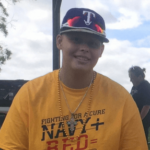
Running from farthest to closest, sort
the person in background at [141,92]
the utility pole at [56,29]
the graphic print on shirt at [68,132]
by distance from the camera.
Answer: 1. the person in background at [141,92]
2. the utility pole at [56,29]
3. the graphic print on shirt at [68,132]

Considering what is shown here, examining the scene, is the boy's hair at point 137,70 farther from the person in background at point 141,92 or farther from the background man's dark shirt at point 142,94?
the background man's dark shirt at point 142,94

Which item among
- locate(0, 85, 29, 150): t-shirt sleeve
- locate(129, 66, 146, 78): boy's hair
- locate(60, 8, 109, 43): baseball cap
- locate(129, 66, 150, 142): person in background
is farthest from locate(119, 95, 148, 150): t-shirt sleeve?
locate(129, 66, 146, 78): boy's hair

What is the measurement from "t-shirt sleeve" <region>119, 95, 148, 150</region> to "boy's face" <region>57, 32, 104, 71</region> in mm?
421

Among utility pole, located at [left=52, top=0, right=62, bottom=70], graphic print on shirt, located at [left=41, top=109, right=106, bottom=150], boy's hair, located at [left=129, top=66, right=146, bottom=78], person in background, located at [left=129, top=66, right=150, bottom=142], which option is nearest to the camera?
graphic print on shirt, located at [left=41, top=109, right=106, bottom=150]

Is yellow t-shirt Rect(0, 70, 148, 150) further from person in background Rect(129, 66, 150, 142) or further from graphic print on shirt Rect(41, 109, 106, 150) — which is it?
person in background Rect(129, 66, 150, 142)

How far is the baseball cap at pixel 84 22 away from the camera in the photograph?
6.18 feet

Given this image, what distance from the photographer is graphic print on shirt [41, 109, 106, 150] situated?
1.84 meters

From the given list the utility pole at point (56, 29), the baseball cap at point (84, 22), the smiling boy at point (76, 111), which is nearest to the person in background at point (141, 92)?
the utility pole at point (56, 29)

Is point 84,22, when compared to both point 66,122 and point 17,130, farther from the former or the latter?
point 17,130

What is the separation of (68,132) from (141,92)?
299 centimetres

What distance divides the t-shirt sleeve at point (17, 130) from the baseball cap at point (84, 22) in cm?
60

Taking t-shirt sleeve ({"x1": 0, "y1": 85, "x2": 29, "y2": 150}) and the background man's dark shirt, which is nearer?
t-shirt sleeve ({"x1": 0, "y1": 85, "x2": 29, "y2": 150})

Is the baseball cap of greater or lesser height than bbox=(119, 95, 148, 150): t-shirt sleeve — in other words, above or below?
above

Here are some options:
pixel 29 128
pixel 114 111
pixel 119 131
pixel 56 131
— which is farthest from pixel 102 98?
pixel 29 128
